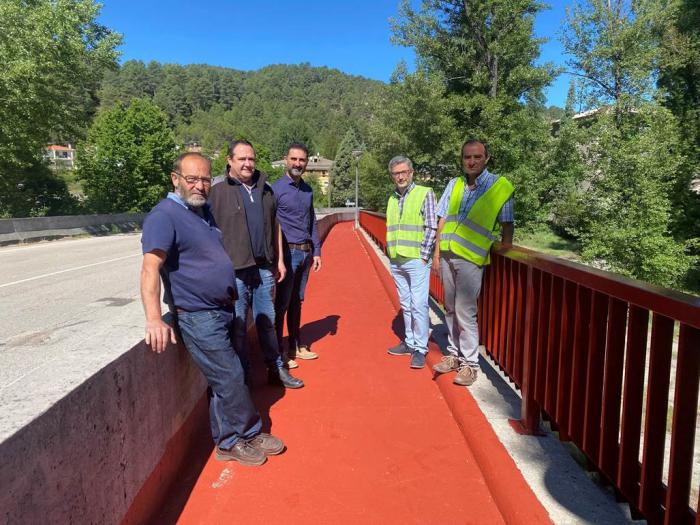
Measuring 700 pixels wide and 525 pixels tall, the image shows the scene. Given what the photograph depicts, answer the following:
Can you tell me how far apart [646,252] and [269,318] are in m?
17.9

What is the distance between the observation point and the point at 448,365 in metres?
4.14

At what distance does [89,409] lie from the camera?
185 centimetres

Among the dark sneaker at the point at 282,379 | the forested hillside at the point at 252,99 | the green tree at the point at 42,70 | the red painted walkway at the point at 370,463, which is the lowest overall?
the red painted walkway at the point at 370,463

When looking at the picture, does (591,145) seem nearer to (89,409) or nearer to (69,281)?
(69,281)

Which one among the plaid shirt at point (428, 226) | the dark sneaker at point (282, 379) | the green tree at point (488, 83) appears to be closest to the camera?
the dark sneaker at point (282, 379)

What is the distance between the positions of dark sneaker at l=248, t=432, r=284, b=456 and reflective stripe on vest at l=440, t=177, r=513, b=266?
1918mm

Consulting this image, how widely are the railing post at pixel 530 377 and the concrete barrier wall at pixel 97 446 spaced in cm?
217

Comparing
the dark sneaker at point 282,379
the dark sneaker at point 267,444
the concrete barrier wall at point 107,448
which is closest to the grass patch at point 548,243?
the dark sneaker at point 282,379

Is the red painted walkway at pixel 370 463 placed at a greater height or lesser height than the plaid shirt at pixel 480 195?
lesser

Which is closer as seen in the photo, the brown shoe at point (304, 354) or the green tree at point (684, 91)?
the brown shoe at point (304, 354)

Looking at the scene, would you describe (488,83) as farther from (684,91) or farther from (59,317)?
(59,317)

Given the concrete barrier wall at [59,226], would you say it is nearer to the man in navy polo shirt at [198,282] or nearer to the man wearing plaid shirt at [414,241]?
the man wearing plaid shirt at [414,241]

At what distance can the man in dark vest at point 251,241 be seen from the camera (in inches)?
142

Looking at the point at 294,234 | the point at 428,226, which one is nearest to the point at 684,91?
the point at 428,226
